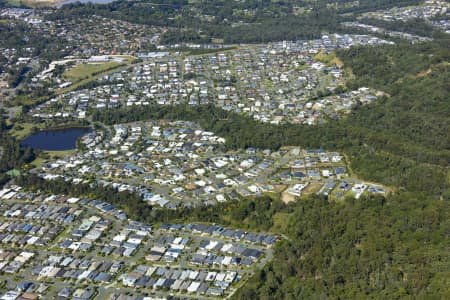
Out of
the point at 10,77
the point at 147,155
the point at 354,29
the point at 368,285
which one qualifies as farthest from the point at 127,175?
the point at 354,29

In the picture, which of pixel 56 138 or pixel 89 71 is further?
pixel 89 71

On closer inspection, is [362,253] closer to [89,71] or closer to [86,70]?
[89,71]

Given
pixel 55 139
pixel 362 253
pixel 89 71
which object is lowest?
pixel 55 139

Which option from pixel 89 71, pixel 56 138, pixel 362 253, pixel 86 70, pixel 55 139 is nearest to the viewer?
pixel 362 253

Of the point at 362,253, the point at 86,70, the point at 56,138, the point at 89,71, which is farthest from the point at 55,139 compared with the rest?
the point at 362,253

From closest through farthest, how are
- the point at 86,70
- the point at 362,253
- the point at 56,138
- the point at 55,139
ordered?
the point at 362,253, the point at 55,139, the point at 56,138, the point at 86,70

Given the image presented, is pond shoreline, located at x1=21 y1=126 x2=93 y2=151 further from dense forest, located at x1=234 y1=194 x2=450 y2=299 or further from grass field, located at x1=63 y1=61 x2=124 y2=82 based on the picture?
dense forest, located at x1=234 y1=194 x2=450 y2=299

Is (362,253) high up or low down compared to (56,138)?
up

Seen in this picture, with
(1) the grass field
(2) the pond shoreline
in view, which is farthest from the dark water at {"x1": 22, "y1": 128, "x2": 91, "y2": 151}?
(1) the grass field

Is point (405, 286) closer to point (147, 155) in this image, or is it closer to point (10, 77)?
point (147, 155)
